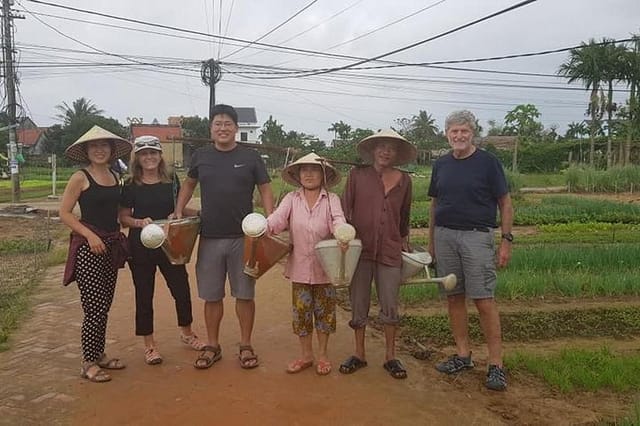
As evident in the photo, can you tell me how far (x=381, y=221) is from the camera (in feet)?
Answer: 12.3

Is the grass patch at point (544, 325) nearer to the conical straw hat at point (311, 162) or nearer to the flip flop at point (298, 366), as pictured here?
the flip flop at point (298, 366)

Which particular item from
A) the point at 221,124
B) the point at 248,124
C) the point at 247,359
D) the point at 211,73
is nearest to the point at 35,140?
the point at 248,124

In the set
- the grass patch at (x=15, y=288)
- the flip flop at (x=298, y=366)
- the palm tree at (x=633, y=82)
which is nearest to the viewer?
the flip flop at (x=298, y=366)

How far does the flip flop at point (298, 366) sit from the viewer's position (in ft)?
12.6

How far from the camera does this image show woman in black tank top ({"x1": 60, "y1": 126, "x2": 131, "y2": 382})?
368cm

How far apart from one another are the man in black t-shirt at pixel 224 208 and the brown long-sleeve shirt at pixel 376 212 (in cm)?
56

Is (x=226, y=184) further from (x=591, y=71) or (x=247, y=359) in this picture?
(x=591, y=71)

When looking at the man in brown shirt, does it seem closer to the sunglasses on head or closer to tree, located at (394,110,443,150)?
the sunglasses on head

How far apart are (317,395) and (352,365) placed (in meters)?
0.46

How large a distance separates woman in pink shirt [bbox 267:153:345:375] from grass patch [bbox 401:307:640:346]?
1.16 metres

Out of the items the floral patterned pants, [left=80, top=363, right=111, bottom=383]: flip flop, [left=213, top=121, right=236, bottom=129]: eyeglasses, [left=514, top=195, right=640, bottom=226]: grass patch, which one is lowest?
[left=80, top=363, right=111, bottom=383]: flip flop

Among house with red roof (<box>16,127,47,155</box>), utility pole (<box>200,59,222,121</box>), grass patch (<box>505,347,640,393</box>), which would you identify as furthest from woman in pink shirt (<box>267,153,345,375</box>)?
house with red roof (<box>16,127,47,155</box>)

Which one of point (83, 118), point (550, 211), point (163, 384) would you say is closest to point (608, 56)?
point (550, 211)

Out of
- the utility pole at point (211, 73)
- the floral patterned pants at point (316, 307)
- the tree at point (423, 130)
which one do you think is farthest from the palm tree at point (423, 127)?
the floral patterned pants at point (316, 307)
